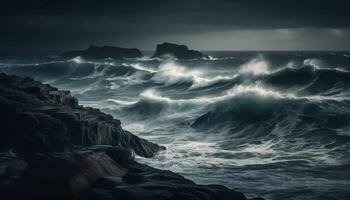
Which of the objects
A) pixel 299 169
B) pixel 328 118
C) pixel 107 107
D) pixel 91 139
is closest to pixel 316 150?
pixel 299 169

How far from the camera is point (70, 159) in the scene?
33.1ft

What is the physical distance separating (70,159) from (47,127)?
467 cm

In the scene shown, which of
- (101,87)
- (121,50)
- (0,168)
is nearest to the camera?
(0,168)

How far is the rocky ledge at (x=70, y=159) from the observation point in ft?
30.1

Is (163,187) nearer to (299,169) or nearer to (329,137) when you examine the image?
(299,169)

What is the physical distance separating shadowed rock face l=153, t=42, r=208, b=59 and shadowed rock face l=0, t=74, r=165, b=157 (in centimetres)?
9495

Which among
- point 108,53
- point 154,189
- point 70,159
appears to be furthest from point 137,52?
point 154,189

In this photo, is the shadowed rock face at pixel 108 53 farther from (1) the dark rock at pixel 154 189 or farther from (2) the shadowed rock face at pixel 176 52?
(1) the dark rock at pixel 154 189

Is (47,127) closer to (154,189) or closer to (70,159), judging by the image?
(70,159)

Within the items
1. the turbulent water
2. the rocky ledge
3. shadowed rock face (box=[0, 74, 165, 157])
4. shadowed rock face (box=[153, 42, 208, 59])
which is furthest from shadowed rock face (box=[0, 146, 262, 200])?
shadowed rock face (box=[153, 42, 208, 59])

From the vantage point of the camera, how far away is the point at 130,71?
199 feet

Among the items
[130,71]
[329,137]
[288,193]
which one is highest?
[130,71]

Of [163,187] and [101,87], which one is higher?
[101,87]

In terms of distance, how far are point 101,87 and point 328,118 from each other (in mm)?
29875
